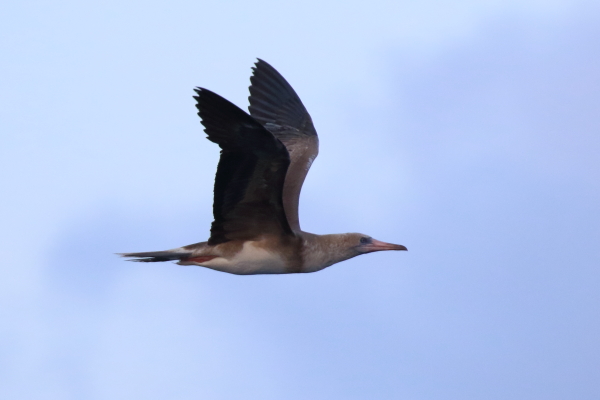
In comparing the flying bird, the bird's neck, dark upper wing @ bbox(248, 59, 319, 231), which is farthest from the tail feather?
dark upper wing @ bbox(248, 59, 319, 231)

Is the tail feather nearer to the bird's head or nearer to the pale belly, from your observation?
the pale belly

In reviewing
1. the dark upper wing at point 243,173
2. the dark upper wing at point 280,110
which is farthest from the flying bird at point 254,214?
the dark upper wing at point 280,110

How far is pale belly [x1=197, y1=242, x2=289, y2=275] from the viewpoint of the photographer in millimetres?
9939

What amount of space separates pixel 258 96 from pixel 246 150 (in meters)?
3.33

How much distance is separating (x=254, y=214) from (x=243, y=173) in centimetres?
65

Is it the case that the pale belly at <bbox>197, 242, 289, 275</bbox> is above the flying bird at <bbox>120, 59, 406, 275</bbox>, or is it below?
below

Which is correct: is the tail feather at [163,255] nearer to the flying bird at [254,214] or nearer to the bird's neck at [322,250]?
the flying bird at [254,214]

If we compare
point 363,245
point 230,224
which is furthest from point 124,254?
point 363,245

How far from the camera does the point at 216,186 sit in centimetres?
942

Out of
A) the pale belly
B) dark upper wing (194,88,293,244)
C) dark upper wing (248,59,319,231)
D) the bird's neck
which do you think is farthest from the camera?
dark upper wing (248,59,319,231)

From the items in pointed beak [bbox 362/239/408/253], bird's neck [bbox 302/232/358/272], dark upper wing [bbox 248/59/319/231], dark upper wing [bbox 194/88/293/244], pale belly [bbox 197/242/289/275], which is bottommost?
pale belly [bbox 197/242/289/275]

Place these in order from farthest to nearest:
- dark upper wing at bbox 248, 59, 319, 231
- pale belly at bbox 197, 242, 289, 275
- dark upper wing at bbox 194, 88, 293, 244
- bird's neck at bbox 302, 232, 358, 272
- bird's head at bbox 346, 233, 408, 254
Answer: dark upper wing at bbox 248, 59, 319, 231 < bird's head at bbox 346, 233, 408, 254 < bird's neck at bbox 302, 232, 358, 272 < pale belly at bbox 197, 242, 289, 275 < dark upper wing at bbox 194, 88, 293, 244

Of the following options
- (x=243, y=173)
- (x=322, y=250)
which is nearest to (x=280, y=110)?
(x=322, y=250)

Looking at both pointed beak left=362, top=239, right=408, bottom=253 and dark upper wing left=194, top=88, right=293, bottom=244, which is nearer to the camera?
dark upper wing left=194, top=88, right=293, bottom=244
